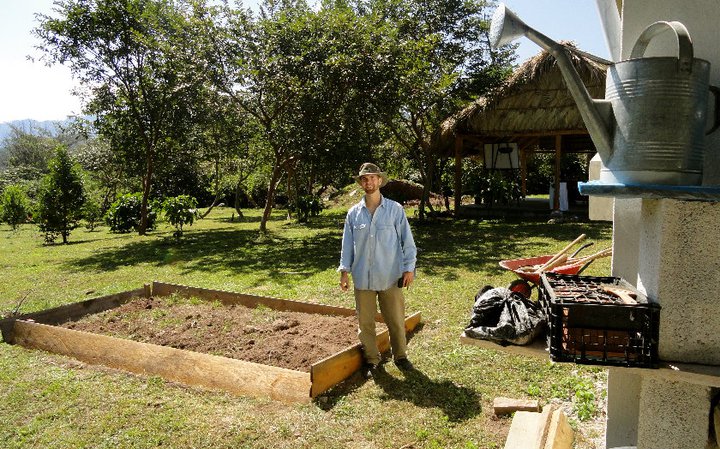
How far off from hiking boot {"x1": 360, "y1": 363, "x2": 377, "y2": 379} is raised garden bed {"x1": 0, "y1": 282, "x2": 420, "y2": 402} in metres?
0.10


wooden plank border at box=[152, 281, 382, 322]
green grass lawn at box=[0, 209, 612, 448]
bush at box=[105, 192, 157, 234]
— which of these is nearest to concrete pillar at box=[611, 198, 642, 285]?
green grass lawn at box=[0, 209, 612, 448]

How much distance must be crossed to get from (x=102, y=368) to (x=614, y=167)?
17.1ft

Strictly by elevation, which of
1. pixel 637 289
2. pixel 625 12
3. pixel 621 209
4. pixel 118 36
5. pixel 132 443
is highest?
pixel 118 36

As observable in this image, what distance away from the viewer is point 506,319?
2.32 m

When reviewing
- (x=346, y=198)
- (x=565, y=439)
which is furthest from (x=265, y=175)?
(x=565, y=439)

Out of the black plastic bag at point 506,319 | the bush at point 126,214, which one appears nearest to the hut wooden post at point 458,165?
the bush at point 126,214

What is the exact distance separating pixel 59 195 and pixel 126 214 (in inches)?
145

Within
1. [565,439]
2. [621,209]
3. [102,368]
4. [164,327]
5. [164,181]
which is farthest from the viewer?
[164,181]

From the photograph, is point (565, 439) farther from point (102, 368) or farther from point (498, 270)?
point (498, 270)

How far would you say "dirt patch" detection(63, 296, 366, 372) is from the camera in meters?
5.43

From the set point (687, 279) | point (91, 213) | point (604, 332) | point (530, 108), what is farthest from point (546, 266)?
point (91, 213)

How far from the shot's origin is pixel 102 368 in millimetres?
5348

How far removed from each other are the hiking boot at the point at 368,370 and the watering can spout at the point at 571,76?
3505 mm

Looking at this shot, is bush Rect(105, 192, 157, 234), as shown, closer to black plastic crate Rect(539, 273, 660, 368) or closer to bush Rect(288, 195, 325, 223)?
bush Rect(288, 195, 325, 223)
